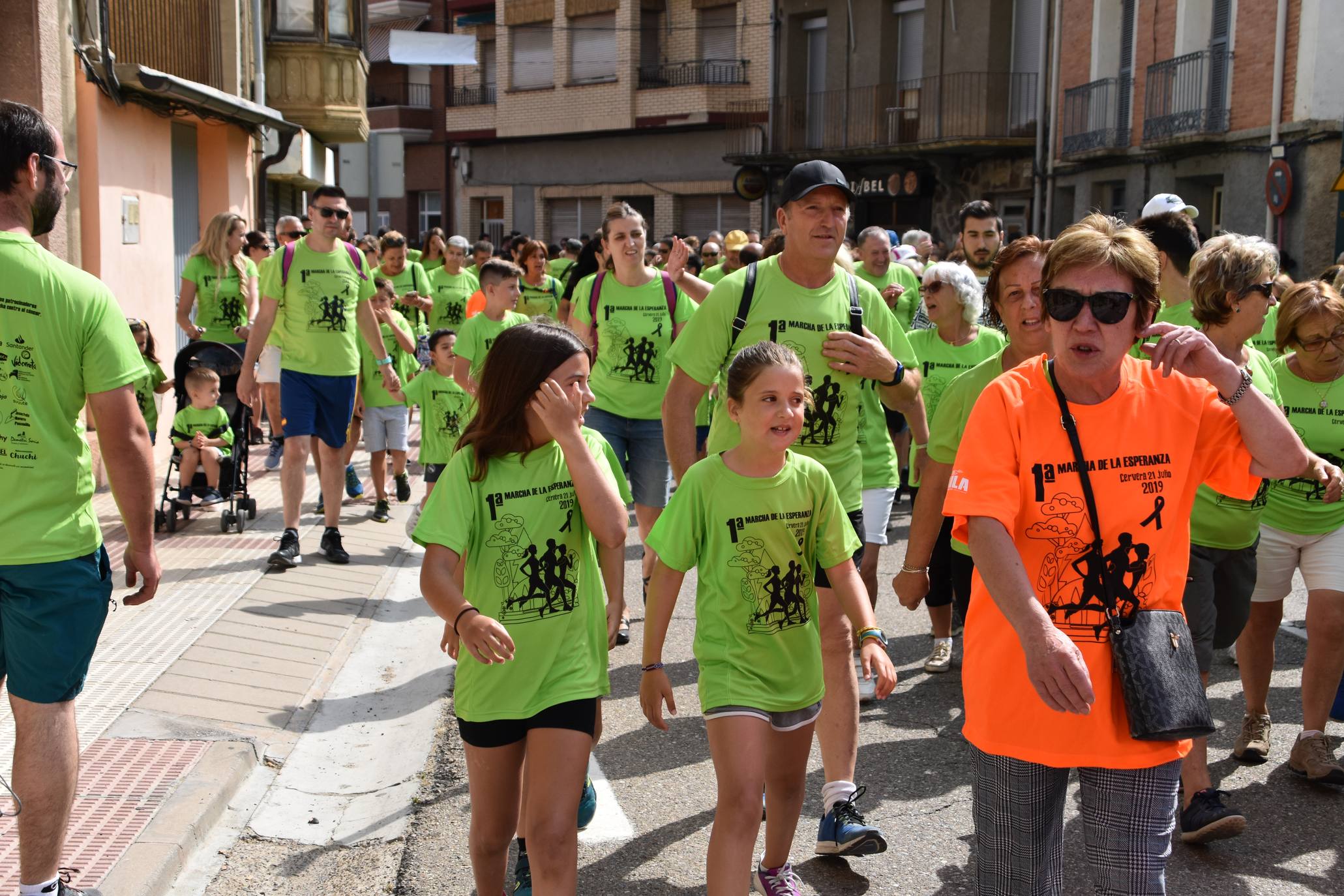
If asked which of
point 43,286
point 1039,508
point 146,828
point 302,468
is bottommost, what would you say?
point 146,828

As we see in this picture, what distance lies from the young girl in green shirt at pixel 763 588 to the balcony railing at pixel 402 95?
4028 cm

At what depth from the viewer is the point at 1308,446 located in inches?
215

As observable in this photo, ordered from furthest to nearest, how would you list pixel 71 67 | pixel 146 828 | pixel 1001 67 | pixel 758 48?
pixel 758 48 < pixel 1001 67 < pixel 71 67 < pixel 146 828

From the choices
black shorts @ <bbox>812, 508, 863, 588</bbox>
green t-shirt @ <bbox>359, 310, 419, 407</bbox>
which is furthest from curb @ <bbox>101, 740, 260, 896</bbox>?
green t-shirt @ <bbox>359, 310, 419, 407</bbox>

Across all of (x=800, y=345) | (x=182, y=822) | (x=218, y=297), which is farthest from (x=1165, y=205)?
(x=218, y=297)

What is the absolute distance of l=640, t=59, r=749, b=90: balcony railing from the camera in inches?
1341

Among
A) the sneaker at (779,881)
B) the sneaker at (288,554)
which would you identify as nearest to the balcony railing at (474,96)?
the sneaker at (288,554)

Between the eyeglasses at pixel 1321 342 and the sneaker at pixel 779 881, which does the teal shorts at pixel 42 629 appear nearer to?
the sneaker at pixel 779 881

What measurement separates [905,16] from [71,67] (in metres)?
23.0

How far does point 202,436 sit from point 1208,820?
6990 mm

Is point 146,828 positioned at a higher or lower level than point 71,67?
lower

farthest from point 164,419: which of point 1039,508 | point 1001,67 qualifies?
point 1001,67

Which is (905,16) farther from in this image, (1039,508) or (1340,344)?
(1039,508)

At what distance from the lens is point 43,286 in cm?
379
